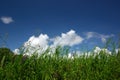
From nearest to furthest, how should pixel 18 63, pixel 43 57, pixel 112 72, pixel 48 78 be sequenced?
1. pixel 48 78
2. pixel 18 63
3. pixel 112 72
4. pixel 43 57

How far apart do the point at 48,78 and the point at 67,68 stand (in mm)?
955

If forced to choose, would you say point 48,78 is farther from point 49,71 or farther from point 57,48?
point 57,48

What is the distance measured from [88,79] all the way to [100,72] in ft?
1.68

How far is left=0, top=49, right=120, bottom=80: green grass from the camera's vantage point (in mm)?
5457

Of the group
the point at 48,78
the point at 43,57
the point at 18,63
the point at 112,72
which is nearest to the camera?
the point at 48,78

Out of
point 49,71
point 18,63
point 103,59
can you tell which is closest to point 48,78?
point 49,71

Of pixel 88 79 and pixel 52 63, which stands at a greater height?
pixel 52 63

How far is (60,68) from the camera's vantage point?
610cm

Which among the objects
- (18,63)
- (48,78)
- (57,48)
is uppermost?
(57,48)

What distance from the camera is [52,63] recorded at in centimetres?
629

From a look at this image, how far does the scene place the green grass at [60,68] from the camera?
17.9 ft

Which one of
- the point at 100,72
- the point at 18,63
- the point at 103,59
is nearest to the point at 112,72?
the point at 100,72

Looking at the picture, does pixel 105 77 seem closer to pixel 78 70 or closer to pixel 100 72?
pixel 100 72

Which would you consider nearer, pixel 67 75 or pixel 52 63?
pixel 67 75
